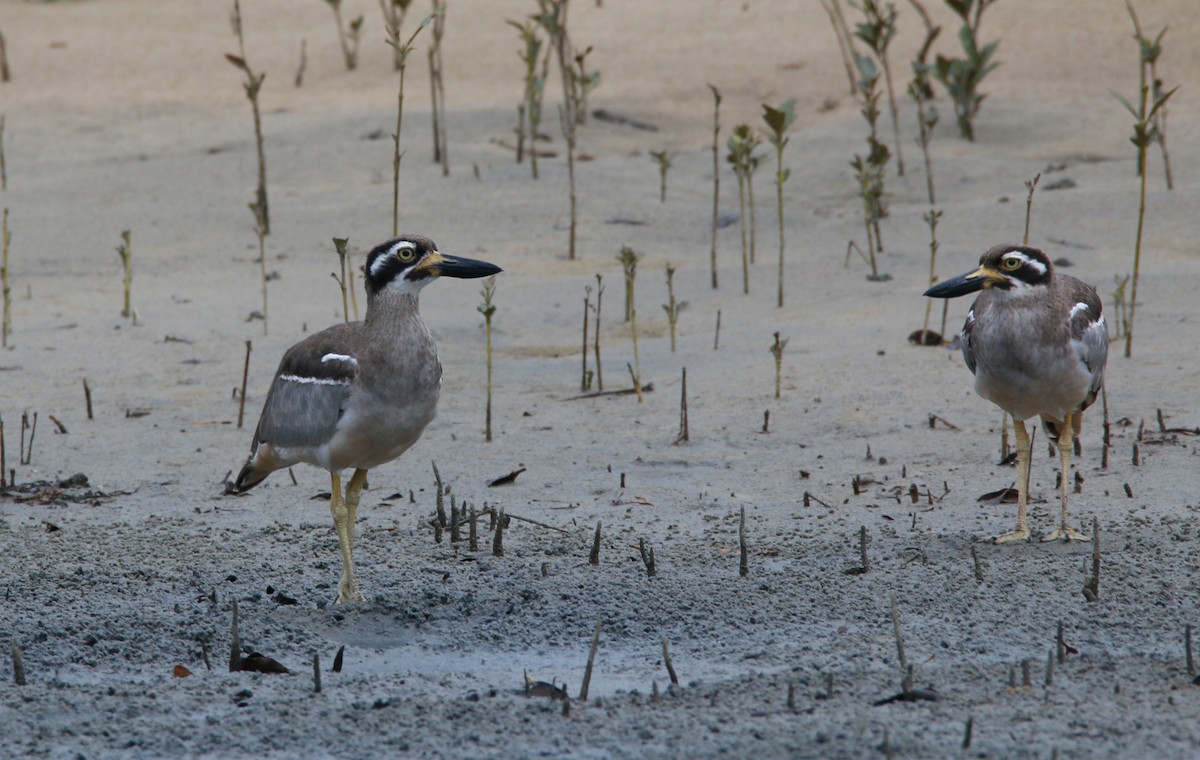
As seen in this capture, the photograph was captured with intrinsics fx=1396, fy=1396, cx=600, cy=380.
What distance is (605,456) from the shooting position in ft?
19.7

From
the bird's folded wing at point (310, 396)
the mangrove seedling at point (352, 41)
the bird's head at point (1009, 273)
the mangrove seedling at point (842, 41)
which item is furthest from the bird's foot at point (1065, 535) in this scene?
the mangrove seedling at point (352, 41)

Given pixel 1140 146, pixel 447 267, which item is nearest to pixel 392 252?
pixel 447 267

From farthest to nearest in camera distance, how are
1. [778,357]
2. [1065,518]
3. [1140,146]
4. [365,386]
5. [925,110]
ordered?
[925,110], [778,357], [1140,146], [1065,518], [365,386]

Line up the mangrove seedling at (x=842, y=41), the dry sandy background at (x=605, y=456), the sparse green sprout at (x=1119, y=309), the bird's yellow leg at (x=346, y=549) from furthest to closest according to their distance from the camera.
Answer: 1. the mangrove seedling at (x=842, y=41)
2. the sparse green sprout at (x=1119, y=309)
3. the bird's yellow leg at (x=346, y=549)
4. the dry sandy background at (x=605, y=456)

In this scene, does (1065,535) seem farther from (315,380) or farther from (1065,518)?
(315,380)

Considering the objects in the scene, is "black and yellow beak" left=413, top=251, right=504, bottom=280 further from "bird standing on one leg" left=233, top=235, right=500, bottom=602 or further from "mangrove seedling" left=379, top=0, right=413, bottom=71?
"mangrove seedling" left=379, top=0, right=413, bottom=71

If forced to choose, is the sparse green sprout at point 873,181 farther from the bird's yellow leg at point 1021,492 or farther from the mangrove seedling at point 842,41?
the bird's yellow leg at point 1021,492

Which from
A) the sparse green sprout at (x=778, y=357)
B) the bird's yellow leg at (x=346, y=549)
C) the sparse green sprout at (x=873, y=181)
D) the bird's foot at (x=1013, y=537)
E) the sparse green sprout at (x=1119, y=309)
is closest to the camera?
the bird's yellow leg at (x=346, y=549)

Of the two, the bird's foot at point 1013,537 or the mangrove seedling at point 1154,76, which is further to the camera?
the mangrove seedling at point 1154,76

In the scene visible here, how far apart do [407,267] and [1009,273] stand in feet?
7.18

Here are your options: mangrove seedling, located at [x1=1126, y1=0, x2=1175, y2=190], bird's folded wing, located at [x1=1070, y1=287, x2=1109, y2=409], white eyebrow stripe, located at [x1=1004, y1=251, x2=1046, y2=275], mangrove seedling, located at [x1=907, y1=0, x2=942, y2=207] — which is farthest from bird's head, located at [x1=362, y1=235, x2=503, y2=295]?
mangrove seedling, located at [x1=907, y1=0, x2=942, y2=207]

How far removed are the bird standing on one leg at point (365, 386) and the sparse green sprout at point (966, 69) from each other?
661 centimetres

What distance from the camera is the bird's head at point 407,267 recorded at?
Answer: 4.78 meters

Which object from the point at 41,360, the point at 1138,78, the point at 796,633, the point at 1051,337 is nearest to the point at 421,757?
the point at 796,633
